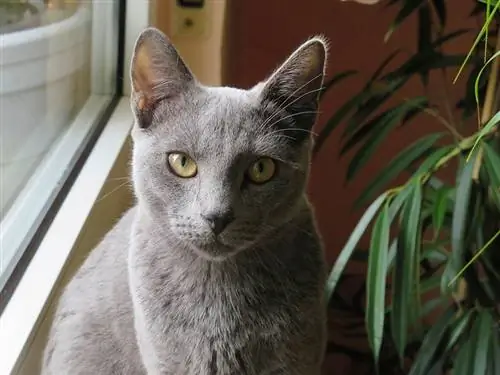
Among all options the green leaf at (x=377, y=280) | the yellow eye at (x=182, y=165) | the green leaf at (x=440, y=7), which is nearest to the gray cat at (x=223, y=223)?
the yellow eye at (x=182, y=165)

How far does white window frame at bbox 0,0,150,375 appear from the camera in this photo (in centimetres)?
94

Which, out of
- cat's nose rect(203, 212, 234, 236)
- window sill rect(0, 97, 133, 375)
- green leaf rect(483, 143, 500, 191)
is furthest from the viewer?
green leaf rect(483, 143, 500, 191)

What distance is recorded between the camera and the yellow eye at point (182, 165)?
87 cm

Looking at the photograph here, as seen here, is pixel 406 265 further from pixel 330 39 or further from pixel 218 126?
pixel 330 39

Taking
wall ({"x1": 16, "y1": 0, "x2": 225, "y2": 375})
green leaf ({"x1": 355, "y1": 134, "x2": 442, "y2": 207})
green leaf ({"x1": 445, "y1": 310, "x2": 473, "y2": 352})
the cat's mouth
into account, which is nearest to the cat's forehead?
the cat's mouth

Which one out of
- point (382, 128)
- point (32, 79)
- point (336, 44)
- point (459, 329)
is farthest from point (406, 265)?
point (336, 44)

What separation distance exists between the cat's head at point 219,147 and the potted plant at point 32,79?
363mm

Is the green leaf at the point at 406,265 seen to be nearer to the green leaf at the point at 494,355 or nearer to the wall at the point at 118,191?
the green leaf at the point at 494,355

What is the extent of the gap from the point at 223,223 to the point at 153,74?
0.20m

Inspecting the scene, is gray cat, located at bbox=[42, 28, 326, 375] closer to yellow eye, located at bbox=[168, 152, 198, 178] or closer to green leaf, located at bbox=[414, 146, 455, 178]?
yellow eye, located at bbox=[168, 152, 198, 178]

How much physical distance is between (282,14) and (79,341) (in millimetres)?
979

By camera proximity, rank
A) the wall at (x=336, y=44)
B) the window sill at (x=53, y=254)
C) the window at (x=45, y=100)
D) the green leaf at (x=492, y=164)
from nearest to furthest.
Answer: the window sill at (x=53, y=254) < the green leaf at (x=492, y=164) < the window at (x=45, y=100) < the wall at (x=336, y=44)

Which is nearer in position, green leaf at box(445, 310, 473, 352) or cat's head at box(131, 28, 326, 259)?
cat's head at box(131, 28, 326, 259)

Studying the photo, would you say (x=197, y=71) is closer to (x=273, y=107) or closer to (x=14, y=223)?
(x=14, y=223)
